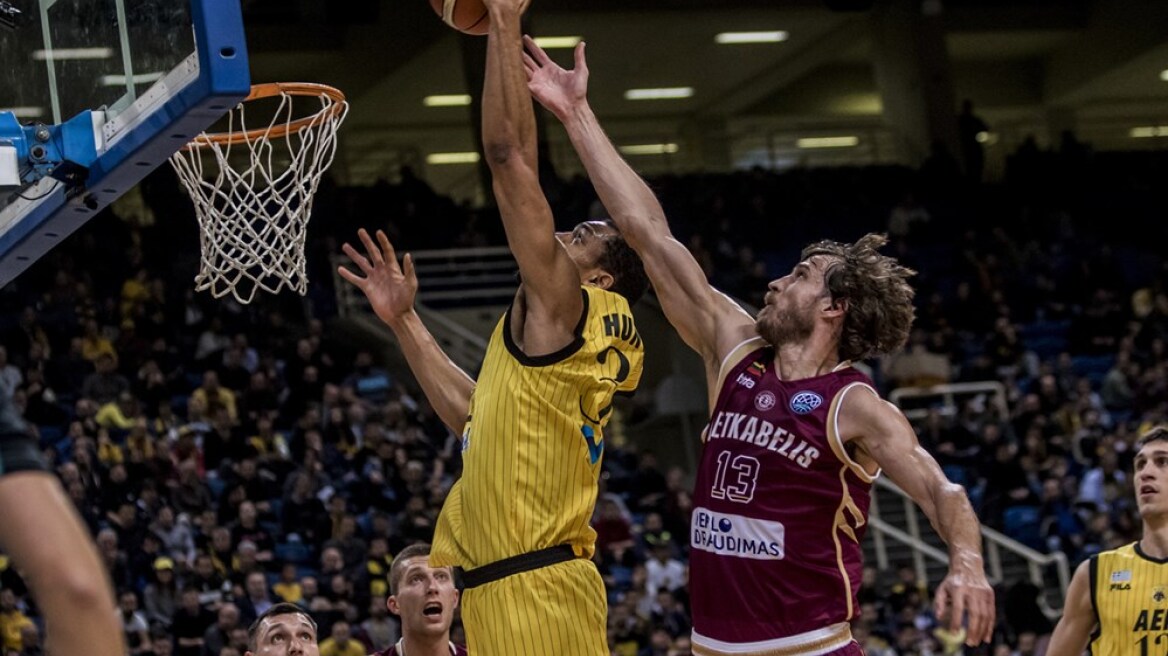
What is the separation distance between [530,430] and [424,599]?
1.73 meters

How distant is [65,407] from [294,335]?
3.27 meters

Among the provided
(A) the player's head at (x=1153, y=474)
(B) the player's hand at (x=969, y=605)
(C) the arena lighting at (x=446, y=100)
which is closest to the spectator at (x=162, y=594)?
(A) the player's head at (x=1153, y=474)

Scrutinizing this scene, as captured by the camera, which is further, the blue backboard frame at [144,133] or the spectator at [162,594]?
the spectator at [162,594]

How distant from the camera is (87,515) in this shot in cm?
1352

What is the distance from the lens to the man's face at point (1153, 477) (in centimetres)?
702

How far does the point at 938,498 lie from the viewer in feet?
14.5

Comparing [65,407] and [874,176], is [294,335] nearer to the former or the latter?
[65,407]

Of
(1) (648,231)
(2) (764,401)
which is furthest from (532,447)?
(1) (648,231)

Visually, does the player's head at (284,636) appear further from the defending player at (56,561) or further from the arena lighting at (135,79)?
the defending player at (56,561)

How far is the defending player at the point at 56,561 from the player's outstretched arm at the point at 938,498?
2.37m

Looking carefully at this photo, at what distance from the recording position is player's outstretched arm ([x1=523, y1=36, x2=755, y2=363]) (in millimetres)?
5082

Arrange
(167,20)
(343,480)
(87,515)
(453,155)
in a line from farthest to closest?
(453,155), (343,480), (87,515), (167,20)

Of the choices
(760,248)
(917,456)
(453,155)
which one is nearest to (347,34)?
(453,155)

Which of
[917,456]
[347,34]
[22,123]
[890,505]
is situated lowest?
[890,505]
